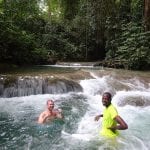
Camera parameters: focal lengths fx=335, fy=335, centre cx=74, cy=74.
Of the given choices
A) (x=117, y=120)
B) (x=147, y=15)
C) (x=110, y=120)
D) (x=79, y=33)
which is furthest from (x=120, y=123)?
(x=79, y=33)

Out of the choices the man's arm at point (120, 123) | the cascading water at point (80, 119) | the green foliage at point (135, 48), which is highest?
the green foliage at point (135, 48)

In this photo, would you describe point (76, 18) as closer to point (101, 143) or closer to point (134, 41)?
point (134, 41)

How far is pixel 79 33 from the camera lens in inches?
1118

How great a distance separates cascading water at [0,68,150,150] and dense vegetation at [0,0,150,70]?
603 centimetres

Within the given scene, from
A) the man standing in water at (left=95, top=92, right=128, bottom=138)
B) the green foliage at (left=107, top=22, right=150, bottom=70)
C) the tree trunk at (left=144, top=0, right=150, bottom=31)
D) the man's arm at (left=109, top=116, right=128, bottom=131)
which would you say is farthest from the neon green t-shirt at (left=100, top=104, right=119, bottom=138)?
the tree trunk at (left=144, top=0, right=150, bottom=31)

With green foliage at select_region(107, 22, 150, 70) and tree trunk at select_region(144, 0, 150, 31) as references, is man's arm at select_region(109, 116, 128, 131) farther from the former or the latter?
tree trunk at select_region(144, 0, 150, 31)

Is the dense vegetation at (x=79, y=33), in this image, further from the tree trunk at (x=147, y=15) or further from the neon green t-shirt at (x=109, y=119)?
the neon green t-shirt at (x=109, y=119)

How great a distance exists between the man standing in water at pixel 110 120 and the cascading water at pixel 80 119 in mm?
227

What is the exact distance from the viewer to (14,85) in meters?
14.2

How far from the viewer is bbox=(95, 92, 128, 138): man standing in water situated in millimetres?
6954

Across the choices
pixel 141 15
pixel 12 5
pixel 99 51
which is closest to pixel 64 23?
pixel 99 51

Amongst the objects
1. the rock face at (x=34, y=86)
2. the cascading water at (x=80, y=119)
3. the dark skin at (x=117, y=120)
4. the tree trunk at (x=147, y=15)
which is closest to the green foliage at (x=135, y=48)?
the tree trunk at (x=147, y=15)

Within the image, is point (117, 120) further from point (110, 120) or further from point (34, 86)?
point (34, 86)

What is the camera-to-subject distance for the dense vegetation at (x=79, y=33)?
2100 centimetres
